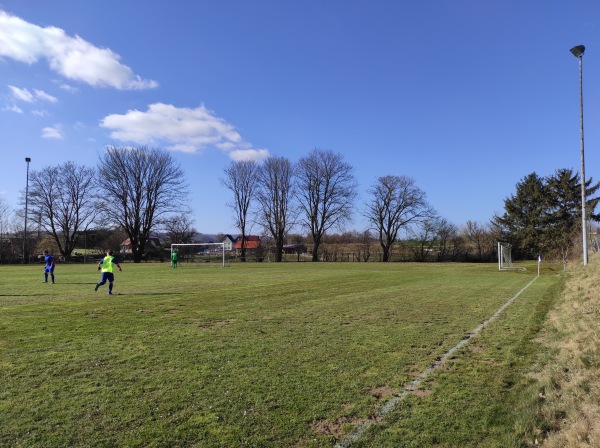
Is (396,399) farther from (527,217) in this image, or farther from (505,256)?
(527,217)

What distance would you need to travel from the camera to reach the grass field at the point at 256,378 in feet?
12.8

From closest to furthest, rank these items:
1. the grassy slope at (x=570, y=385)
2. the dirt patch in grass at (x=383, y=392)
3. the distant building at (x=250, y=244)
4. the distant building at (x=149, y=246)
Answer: the grassy slope at (x=570, y=385) < the dirt patch in grass at (x=383, y=392) < the distant building at (x=250, y=244) < the distant building at (x=149, y=246)

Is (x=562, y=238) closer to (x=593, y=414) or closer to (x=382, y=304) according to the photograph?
(x=382, y=304)

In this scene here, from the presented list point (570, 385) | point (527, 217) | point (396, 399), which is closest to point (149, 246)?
point (527, 217)

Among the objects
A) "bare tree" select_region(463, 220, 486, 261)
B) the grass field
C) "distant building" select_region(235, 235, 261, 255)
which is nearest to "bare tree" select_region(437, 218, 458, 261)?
"bare tree" select_region(463, 220, 486, 261)

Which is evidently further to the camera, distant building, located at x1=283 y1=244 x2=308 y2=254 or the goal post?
distant building, located at x1=283 y1=244 x2=308 y2=254

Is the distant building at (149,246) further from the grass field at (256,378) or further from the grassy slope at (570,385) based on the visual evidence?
the grassy slope at (570,385)

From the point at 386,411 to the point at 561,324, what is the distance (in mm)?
6350

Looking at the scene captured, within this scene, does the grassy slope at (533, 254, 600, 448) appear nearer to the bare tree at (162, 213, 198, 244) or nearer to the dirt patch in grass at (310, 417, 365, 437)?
the dirt patch in grass at (310, 417, 365, 437)

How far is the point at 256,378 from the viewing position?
5.48m

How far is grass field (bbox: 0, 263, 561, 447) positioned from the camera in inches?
153

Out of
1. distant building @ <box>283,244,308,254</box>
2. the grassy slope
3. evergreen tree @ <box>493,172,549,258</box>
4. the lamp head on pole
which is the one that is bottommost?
the grassy slope

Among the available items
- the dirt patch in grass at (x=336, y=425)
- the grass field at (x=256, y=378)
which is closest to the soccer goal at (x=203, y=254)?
the grass field at (x=256, y=378)

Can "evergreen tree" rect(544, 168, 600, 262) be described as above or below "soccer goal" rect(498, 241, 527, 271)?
above
